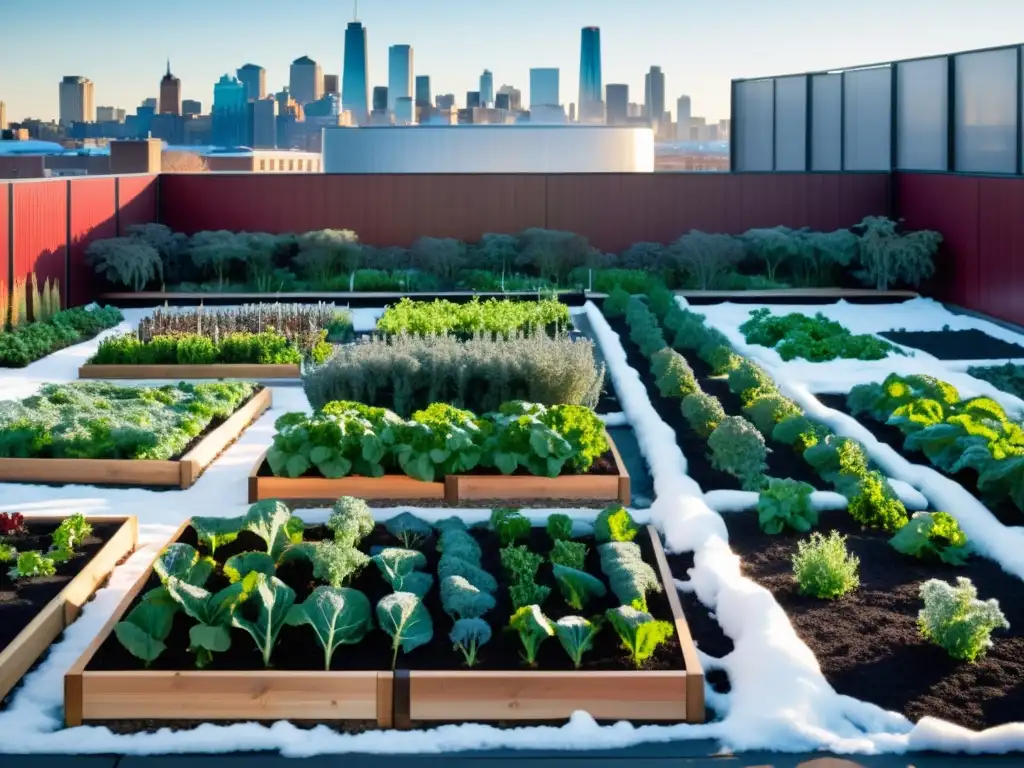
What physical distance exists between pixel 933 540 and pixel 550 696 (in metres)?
2.30

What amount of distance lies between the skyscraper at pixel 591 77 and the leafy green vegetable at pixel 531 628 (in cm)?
7107

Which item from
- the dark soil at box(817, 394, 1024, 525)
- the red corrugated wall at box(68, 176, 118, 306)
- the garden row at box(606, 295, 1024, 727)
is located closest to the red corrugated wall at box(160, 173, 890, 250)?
the red corrugated wall at box(68, 176, 118, 306)

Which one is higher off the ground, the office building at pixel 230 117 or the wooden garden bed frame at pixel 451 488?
the office building at pixel 230 117

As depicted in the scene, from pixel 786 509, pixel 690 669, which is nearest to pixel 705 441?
pixel 786 509

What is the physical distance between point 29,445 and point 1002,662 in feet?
16.6

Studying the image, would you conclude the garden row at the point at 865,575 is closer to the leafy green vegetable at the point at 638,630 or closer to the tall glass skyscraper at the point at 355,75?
the leafy green vegetable at the point at 638,630

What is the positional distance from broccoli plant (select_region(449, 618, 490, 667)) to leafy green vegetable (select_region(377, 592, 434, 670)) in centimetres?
9

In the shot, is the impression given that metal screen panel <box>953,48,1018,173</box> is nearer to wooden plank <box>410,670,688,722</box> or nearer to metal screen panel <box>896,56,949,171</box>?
metal screen panel <box>896,56,949,171</box>

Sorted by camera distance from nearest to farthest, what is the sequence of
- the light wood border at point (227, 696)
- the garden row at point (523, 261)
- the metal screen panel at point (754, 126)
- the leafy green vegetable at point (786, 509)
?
the light wood border at point (227, 696)
the leafy green vegetable at point (786, 509)
the garden row at point (523, 261)
the metal screen panel at point (754, 126)

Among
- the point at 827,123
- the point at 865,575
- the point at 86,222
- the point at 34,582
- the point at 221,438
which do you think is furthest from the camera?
the point at 827,123

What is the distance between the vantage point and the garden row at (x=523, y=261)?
1543 centimetres

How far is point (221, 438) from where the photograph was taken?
25.5 feet

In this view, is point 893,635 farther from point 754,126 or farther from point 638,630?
point 754,126

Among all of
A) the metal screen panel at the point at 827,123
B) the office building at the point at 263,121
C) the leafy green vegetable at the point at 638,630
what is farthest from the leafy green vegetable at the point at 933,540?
the office building at the point at 263,121
